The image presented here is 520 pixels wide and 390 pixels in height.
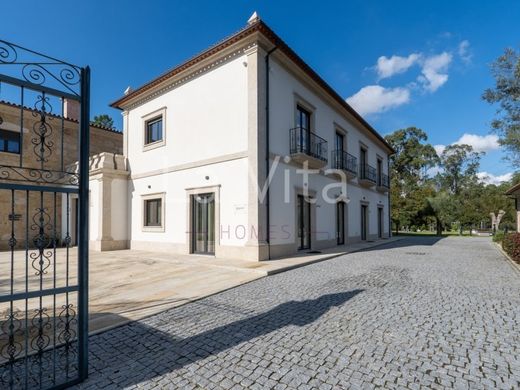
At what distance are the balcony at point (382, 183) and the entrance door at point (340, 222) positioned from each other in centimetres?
562

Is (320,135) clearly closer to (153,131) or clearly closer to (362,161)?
(362,161)

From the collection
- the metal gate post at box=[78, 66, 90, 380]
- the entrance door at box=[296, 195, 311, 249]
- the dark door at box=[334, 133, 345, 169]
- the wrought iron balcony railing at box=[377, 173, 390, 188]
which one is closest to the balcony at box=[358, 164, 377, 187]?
the wrought iron balcony railing at box=[377, 173, 390, 188]

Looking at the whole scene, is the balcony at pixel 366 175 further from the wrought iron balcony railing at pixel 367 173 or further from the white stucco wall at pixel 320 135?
the white stucco wall at pixel 320 135

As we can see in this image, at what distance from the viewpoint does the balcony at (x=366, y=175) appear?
16519mm

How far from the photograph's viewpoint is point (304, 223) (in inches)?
451

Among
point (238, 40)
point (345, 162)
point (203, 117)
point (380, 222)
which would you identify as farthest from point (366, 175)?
point (238, 40)

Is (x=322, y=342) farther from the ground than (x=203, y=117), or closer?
closer

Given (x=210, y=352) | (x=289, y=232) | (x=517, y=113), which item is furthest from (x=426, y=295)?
(x=517, y=113)

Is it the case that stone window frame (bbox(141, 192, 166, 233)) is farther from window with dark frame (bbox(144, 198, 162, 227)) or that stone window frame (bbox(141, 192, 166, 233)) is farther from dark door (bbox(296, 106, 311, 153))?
dark door (bbox(296, 106, 311, 153))

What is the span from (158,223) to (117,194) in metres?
2.57

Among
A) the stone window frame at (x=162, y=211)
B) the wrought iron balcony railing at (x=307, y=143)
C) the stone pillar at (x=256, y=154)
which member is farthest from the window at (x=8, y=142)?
the wrought iron balcony railing at (x=307, y=143)

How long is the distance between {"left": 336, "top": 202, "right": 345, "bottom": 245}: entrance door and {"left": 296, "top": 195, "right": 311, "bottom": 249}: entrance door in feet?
9.98

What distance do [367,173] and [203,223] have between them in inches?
441

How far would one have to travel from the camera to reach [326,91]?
12.6 metres
